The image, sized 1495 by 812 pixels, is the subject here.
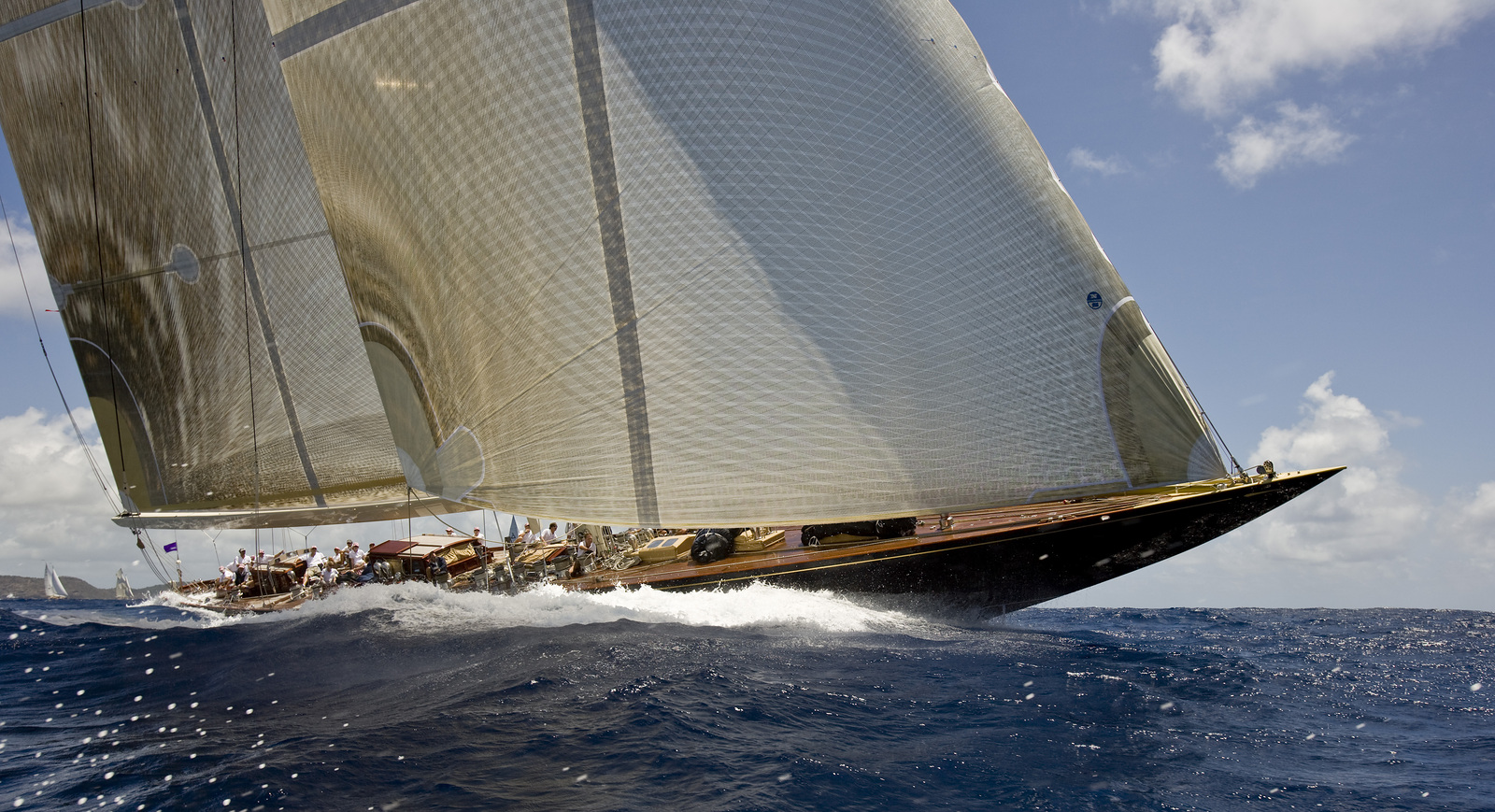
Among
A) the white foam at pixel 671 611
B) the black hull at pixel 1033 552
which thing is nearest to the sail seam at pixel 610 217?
the white foam at pixel 671 611

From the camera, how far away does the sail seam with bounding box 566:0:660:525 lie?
8.07 metres

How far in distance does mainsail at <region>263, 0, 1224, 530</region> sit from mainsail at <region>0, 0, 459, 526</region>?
233 inches

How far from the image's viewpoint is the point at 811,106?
7.84 metres

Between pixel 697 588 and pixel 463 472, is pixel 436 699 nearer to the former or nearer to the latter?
pixel 463 472

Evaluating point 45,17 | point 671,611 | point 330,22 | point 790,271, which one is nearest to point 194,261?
point 45,17

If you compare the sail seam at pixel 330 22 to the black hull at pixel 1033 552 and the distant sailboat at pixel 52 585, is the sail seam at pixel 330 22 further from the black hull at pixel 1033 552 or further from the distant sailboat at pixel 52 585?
the distant sailboat at pixel 52 585

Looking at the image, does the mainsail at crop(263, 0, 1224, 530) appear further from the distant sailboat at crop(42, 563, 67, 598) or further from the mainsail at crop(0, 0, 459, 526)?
the distant sailboat at crop(42, 563, 67, 598)

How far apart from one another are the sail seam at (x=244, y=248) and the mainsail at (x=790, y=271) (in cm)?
651

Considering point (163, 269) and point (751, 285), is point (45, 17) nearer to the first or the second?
point (163, 269)

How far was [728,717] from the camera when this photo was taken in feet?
17.8

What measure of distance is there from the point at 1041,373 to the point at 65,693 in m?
10.7

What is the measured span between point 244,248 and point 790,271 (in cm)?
1057

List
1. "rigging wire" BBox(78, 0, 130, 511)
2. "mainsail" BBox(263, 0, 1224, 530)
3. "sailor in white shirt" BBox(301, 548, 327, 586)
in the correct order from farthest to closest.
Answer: "sailor in white shirt" BBox(301, 548, 327, 586) < "rigging wire" BBox(78, 0, 130, 511) < "mainsail" BBox(263, 0, 1224, 530)

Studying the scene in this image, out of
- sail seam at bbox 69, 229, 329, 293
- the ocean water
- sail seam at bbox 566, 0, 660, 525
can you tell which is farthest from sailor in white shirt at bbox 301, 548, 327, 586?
sail seam at bbox 566, 0, 660, 525
